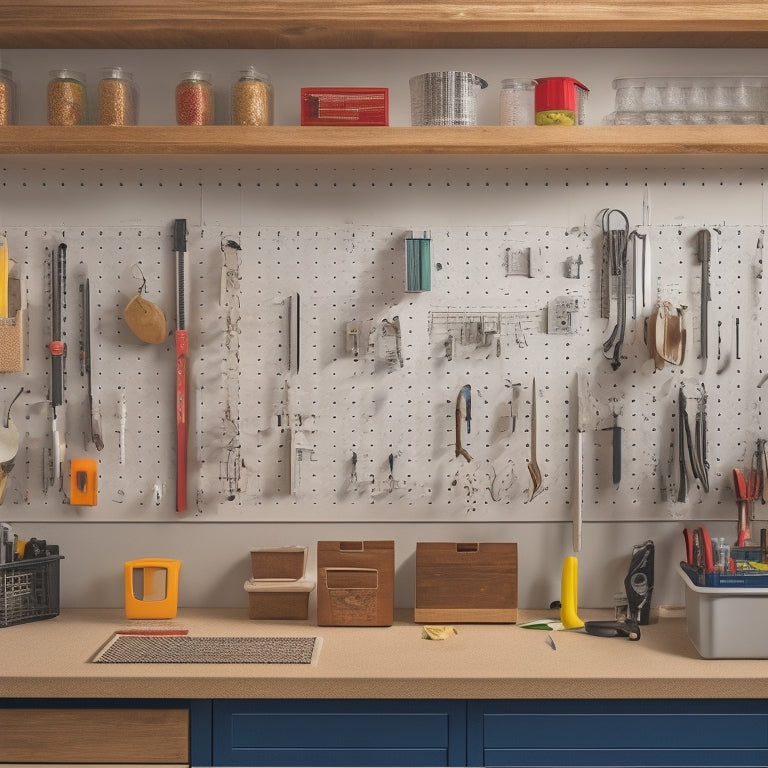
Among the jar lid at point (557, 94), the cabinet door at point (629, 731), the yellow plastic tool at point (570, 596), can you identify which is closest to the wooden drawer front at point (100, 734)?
the cabinet door at point (629, 731)

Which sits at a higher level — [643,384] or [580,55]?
[580,55]

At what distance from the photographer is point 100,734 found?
1839mm

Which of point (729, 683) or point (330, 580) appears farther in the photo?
point (330, 580)

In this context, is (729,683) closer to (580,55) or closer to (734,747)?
(734,747)

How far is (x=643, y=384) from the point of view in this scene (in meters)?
2.35

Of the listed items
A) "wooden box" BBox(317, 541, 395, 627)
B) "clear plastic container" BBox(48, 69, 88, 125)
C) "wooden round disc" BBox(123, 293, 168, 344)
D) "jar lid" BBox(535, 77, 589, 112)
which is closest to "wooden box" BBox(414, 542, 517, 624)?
"wooden box" BBox(317, 541, 395, 627)

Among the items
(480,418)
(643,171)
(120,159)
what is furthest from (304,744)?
(643,171)

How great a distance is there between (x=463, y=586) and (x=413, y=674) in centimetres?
40

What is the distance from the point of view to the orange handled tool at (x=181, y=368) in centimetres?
232

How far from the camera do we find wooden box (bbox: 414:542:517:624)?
86.0 inches

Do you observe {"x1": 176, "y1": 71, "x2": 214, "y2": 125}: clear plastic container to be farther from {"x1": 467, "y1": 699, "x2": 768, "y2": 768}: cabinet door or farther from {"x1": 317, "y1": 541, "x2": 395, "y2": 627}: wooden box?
{"x1": 467, "y1": 699, "x2": 768, "y2": 768}: cabinet door

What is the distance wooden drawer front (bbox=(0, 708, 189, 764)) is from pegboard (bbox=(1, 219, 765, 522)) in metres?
0.61

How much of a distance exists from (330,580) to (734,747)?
0.92m

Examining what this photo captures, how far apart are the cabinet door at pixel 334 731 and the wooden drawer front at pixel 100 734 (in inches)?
3.6
